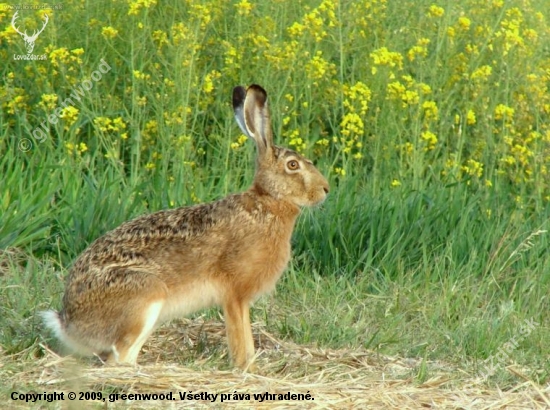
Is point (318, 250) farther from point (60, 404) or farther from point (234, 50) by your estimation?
point (60, 404)

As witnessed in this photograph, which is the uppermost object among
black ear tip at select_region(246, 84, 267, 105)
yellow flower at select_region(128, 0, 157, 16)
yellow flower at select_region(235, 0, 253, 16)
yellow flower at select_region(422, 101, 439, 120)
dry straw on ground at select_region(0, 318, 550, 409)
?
yellow flower at select_region(128, 0, 157, 16)

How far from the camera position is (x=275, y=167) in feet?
19.9

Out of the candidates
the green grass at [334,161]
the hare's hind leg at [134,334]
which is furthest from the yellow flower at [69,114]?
the hare's hind leg at [134,334]

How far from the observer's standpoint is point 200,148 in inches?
332

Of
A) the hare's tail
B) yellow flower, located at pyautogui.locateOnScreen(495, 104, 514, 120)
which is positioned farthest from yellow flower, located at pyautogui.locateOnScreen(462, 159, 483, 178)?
the hare's tail

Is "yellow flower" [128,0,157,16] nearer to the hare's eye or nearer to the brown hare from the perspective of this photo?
the brown hare

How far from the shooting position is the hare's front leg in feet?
18.6

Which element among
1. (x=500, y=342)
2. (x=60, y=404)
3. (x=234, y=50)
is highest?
(x=234, y=50)

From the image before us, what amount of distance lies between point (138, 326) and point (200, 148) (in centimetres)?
321

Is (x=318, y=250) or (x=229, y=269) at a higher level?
(x=229, y=269)

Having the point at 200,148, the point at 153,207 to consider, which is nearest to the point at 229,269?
the point at 153,207

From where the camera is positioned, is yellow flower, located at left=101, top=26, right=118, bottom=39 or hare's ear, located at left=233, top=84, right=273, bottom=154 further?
yellow flower, located at left=101, top=26, right=118, bottom=39

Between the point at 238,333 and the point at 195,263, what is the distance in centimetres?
41

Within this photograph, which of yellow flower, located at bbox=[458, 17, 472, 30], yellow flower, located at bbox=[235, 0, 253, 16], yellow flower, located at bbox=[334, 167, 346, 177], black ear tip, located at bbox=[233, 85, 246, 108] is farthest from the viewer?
yellow flower, located at bbox=[458, 17, 472, 30]
